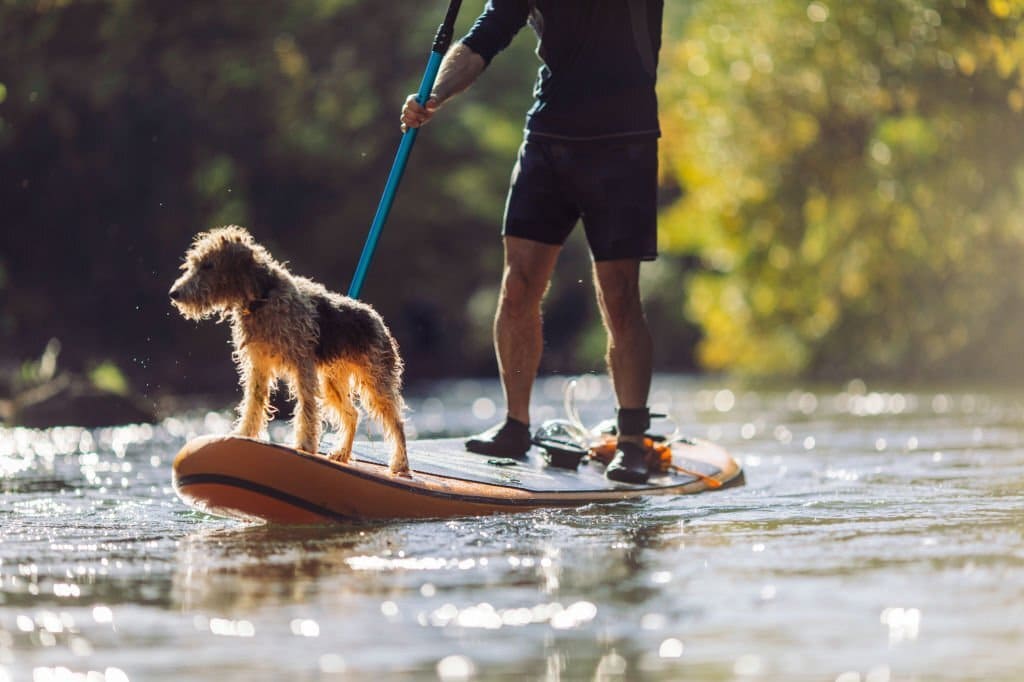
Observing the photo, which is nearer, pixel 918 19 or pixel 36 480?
pixel 36 480

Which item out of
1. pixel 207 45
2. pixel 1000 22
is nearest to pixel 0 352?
pixel 207 45

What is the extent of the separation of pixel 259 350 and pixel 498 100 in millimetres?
33714

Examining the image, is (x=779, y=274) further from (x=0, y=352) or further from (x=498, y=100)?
(x=498, y=100)

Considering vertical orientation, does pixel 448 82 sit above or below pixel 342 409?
above

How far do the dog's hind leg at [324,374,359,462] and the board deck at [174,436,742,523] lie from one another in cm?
9

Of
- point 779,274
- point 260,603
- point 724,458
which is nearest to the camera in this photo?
point 260,603

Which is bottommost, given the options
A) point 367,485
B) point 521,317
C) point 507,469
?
point 367,485

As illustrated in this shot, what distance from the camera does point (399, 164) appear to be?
7.68m

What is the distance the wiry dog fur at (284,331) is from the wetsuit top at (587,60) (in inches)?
62.0

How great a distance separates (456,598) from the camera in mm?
4996

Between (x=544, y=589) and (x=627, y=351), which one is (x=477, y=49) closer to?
(x=627, y=351)

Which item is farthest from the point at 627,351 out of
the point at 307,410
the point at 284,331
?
the point at 284,331

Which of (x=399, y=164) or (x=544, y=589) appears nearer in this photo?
(x=544, y=589)

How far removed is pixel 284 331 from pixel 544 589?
1.83 meters
